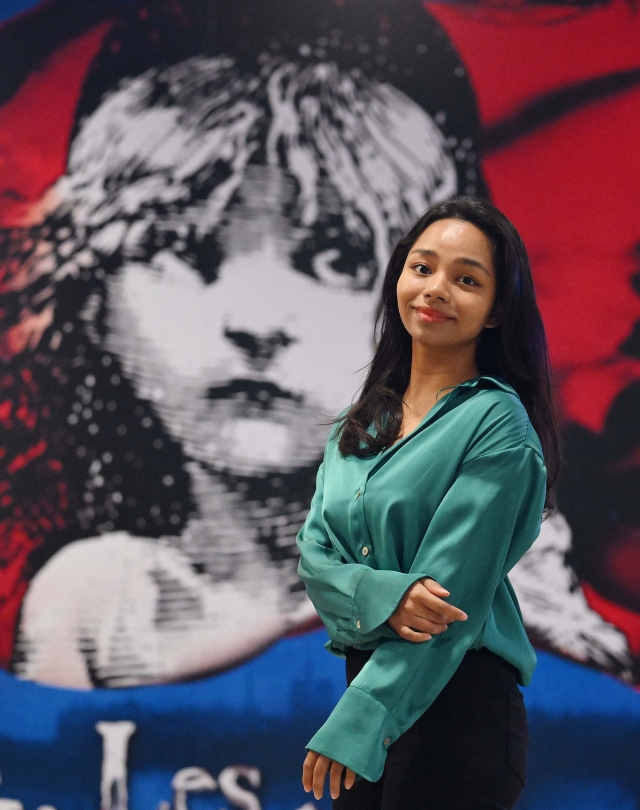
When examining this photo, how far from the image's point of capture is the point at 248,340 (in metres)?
2.76

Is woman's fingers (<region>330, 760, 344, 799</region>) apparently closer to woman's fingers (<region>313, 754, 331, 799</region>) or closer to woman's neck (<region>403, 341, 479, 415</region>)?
woman's fingers (<region>313, 754, 331, 799</region>)

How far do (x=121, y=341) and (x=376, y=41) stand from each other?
1.26 metres

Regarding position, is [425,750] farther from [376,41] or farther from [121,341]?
[376,41]

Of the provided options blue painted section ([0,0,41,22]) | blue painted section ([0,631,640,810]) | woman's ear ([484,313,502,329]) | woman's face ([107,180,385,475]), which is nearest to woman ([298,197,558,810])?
woman's ear ([484,313,502,329])

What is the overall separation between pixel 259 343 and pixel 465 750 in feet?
5.51

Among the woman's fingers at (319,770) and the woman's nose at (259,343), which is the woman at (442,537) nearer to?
the woman's fingers at (319,770)

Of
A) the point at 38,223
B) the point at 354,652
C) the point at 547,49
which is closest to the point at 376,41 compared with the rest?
the point at 547,49

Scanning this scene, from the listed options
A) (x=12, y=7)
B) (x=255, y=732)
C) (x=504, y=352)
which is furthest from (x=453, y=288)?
(x=12, y=7)

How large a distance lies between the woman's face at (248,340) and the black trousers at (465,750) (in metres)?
1.44

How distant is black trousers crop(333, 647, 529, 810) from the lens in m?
1.28

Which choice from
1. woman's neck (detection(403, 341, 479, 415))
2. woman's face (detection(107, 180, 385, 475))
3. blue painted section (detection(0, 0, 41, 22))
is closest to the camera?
woman's neck (detection(403, 341, 479, 415))

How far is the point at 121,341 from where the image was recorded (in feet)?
9.12

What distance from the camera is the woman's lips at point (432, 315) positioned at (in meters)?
1.47

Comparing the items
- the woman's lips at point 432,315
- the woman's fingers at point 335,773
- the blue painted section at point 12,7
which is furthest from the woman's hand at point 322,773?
the blue painted section at point 12,7
